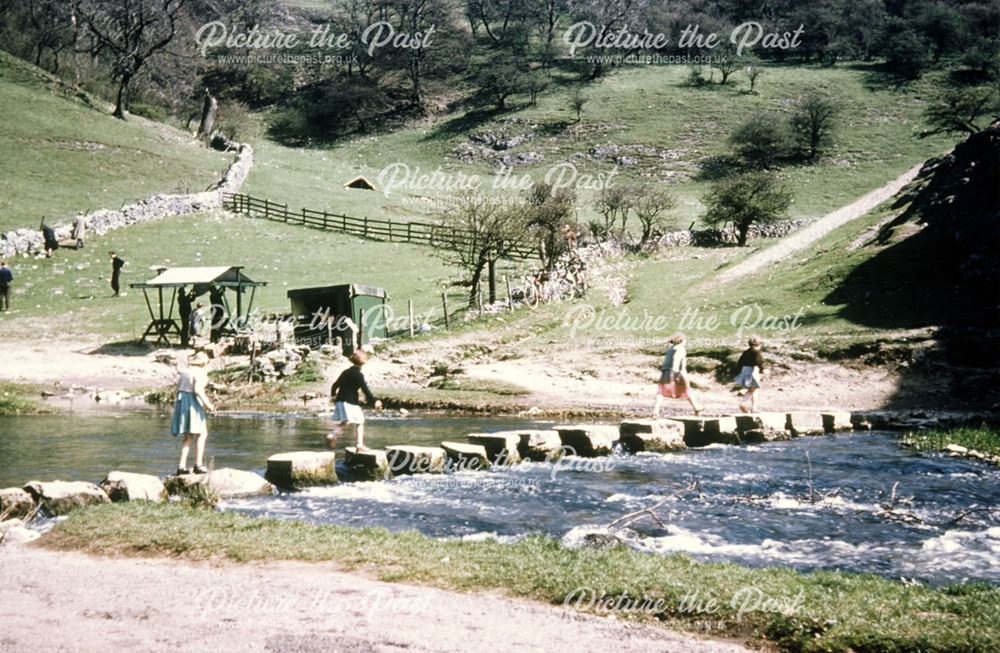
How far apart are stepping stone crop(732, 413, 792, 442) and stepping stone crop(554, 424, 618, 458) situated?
3.80 meters

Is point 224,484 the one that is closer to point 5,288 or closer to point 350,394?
point 350,394

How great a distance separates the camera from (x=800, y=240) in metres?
46.3

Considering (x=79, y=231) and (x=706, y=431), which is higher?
(x=79, y=231)

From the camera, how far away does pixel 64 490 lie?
419 inches

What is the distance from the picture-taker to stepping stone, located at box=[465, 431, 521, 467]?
606 inches

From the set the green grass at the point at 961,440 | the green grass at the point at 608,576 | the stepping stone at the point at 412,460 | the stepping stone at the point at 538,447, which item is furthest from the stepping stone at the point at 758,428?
the green grass at the point at 608,576

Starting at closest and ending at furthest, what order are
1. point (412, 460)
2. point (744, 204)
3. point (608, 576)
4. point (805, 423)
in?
point (608, 576), point (412, 460), point (805, 423), point (744, 204)

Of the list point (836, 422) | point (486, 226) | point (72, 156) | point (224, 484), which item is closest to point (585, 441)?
point (224, 484)

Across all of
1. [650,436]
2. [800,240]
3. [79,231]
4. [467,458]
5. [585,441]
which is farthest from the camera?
[800,240]

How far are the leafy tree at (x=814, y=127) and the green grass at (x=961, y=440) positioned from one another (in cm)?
7202

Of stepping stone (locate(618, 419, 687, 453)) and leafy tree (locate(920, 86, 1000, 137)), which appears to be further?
leafy tree (locate(920, 86, 1000, 137))

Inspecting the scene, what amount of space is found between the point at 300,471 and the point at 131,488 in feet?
8.84

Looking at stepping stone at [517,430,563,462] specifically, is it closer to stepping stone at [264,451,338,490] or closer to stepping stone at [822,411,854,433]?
stepping stone at [264,451,338,490]

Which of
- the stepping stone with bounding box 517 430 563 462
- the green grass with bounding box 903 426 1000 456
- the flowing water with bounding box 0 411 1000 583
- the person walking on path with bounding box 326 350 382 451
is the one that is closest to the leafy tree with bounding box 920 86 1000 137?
the green grass with bounding box 903 426 1000 456
